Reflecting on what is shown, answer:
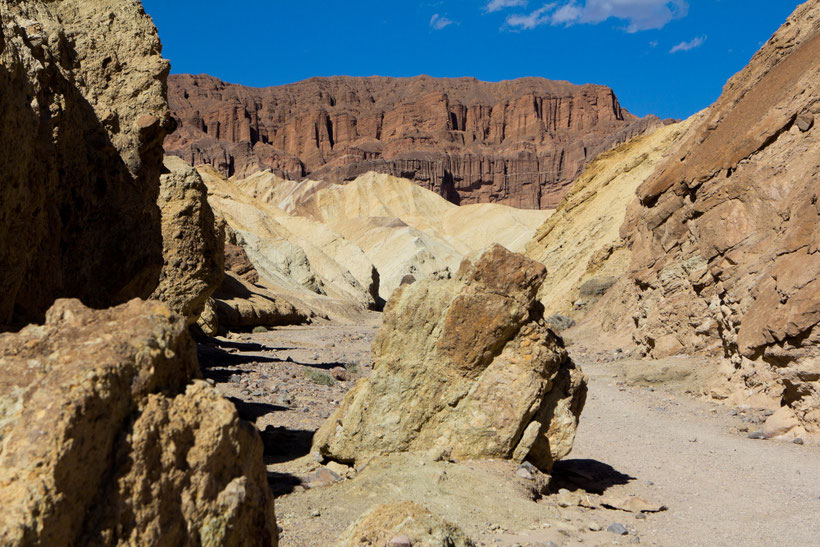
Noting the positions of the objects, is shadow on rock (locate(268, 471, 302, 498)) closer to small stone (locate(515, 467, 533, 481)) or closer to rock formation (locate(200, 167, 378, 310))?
small stone (locate(515, 467, 533, 481))

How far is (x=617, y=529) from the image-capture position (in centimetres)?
545

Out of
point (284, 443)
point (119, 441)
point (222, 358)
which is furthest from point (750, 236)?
point (119, 441)

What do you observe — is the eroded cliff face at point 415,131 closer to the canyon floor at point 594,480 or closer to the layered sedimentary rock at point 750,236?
the layered sedimentary rock at point 750,236

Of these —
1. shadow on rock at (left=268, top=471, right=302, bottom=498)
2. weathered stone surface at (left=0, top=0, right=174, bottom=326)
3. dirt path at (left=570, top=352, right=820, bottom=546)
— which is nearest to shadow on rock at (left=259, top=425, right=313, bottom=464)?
shadow on rock at (left=268, top=471, right=302, bottom=498)

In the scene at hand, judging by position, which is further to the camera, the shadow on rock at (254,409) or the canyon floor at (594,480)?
the shadow on rock at (254,409)

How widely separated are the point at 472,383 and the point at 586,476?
1.80 metres

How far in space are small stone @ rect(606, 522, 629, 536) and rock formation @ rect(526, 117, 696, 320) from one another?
17.9 m

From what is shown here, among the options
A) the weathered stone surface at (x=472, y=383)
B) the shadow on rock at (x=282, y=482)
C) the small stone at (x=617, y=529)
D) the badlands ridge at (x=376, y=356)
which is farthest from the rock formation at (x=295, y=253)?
the small stone at (x=617, y=529)

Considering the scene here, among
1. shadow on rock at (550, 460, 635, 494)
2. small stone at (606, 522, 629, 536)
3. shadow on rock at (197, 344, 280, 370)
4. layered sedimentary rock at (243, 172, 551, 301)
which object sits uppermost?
layered sedimentary rock at (243, 172, 551, 301)

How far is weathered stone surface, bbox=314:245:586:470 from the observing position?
6.50 m

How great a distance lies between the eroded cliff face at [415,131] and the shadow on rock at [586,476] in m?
115

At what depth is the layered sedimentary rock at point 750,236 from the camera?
10.3 metres

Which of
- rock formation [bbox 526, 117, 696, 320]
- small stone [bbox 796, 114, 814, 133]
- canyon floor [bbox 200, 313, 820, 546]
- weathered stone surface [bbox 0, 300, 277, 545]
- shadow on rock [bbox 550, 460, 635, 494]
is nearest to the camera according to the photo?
weathered stone surface [bbox 0, 300, 277, 545]

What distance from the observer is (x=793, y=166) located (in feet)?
42.4
